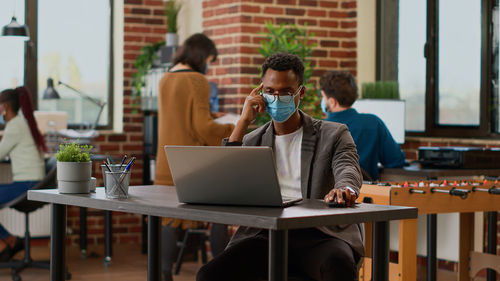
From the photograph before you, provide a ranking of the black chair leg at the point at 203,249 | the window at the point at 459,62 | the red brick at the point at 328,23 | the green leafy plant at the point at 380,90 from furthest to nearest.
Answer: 1. the red brick at the point at 328,23
2. the black chair leg at the point at 203,249
3. the green leafy plant at the point at 380,90
4. the window at the point at 459,62

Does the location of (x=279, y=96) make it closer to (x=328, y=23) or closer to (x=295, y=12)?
(x=295, y=12)

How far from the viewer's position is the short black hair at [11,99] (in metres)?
5.44

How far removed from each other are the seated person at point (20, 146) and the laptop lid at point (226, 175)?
3133 millimetres

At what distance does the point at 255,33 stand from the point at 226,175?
353cm

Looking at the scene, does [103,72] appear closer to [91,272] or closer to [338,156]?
[91,272]

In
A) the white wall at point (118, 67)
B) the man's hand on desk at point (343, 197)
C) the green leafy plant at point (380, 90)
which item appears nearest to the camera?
the man's hand on desk at point (343, 197)

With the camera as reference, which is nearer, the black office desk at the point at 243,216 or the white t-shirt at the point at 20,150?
the black office desk at the point at 243,216

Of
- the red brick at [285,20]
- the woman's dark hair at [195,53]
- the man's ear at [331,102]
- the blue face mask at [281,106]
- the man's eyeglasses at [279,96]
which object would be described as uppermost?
the red brick at [285,20]

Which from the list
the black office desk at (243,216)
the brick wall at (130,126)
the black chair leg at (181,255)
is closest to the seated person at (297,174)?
the black office desk at (243,216)

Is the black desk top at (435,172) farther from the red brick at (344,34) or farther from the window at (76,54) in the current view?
the window at (76,54)

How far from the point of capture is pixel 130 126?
6.82 m

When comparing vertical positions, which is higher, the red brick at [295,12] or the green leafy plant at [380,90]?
the red brick at [295,12]

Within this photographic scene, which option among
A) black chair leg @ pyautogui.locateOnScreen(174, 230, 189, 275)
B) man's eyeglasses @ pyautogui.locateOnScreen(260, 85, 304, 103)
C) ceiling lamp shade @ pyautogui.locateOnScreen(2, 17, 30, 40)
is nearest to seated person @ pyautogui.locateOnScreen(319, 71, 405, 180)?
black chair leg @ pyautogui.locateOnScreen(174, 230, 189, 275)

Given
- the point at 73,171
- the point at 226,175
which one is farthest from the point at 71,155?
the point at 226,175
